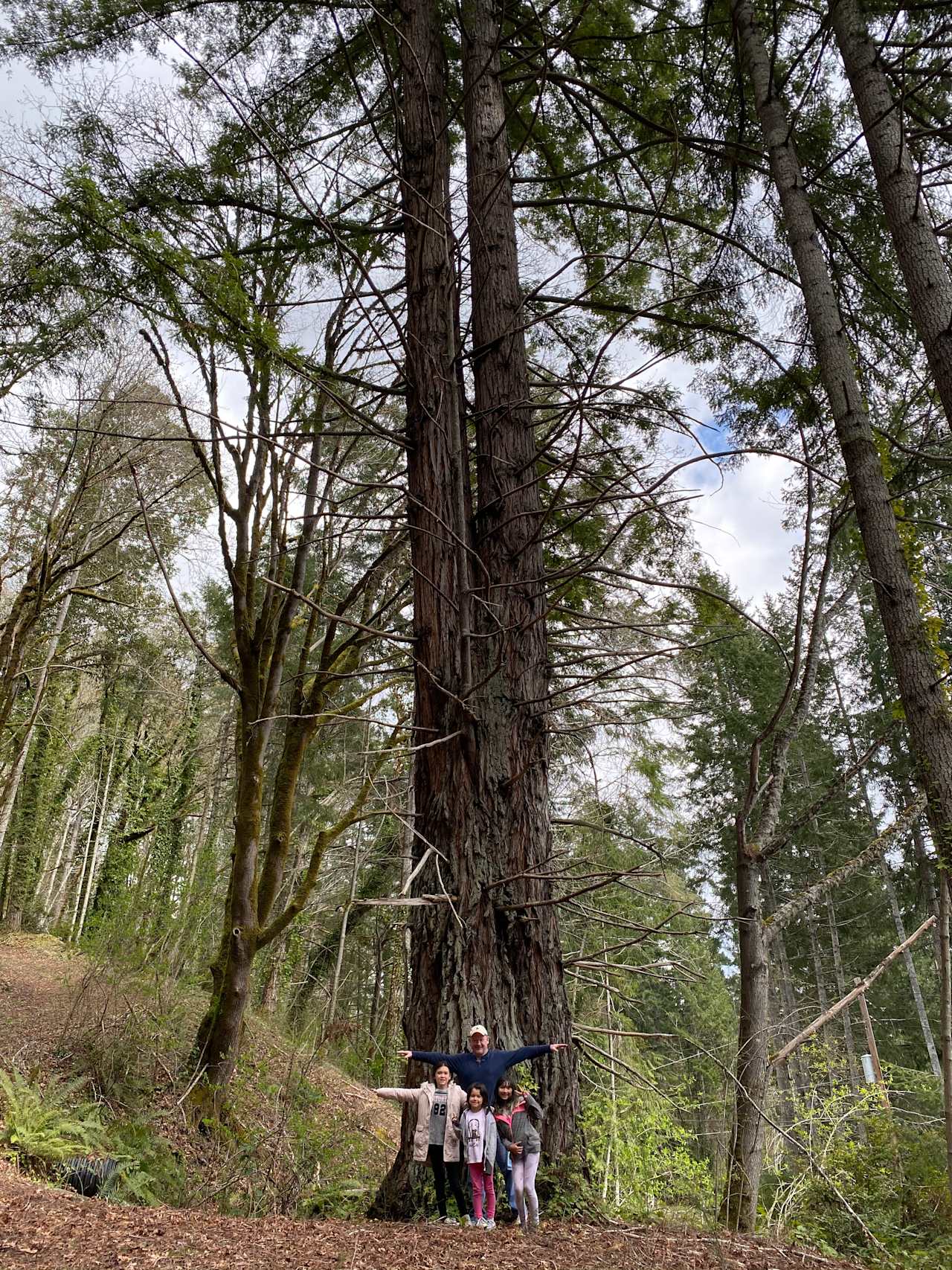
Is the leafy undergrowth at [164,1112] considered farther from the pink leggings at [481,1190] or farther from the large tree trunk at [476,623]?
the large tree trunk at [476,623]

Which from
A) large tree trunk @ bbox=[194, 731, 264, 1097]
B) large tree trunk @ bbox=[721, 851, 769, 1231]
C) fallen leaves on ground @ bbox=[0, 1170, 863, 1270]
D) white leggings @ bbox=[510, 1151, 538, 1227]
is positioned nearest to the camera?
fallen leaves on ground @ bbox=[0, 1170, 863, 1270]

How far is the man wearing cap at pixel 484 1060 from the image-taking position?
127 inches

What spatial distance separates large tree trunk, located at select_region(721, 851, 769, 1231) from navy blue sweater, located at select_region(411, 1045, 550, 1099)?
194 cm

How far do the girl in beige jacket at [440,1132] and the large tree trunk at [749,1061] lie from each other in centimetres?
195

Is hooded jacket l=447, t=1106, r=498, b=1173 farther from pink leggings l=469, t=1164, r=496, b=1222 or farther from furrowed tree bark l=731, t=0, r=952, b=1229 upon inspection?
furrowed tree bark l=731, t=0, r=952, b=1229

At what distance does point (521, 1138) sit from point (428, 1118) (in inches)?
16.5

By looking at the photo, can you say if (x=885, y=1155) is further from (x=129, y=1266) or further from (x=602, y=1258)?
(x=129, y=1266)

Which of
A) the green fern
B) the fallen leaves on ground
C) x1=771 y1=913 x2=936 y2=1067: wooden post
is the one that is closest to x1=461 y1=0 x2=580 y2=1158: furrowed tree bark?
the fallen leaves on ground

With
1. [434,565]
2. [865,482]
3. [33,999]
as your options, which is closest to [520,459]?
[434,565]

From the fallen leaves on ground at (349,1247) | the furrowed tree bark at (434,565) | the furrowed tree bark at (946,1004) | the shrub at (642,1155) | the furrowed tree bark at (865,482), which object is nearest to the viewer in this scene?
the fallen leaves on ground at (349,1247)

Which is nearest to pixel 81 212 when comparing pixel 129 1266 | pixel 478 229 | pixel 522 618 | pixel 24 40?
pixel 24 40

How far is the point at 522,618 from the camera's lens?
4027 millimetres

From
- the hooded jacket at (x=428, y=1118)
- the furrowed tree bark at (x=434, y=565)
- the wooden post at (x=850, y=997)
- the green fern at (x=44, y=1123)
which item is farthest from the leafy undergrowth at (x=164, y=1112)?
the wooden post at (x=850, y=997)

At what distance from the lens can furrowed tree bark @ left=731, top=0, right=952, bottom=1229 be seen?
4312mm
